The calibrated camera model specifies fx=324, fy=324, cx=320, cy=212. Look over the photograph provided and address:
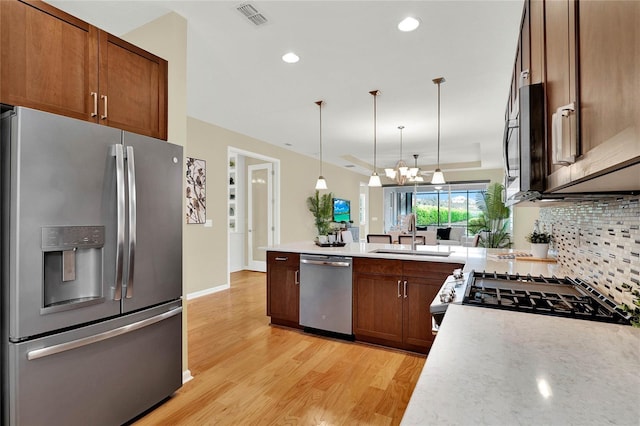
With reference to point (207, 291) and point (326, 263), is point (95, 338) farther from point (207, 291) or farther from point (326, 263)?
point (207, 291)

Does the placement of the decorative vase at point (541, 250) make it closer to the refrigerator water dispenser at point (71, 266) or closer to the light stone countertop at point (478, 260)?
the light stone countertop at point (478, 260)

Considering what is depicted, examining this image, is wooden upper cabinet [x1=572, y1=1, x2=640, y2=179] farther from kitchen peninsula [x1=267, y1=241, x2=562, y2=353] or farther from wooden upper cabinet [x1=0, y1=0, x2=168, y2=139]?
wooden upper cabinet [x1=0, y1=0, x2=168, y2=139]

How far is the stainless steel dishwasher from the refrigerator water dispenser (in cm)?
184

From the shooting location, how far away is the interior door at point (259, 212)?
664 centimetres

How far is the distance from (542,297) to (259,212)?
19.4 feet

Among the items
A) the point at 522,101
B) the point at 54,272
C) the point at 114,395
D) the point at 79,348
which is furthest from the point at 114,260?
the point at 522,101

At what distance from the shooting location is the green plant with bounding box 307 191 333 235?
7.45 meters

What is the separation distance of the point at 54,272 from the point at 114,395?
28.9 inches

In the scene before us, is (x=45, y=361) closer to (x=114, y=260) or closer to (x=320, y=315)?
(x=114, y=260)

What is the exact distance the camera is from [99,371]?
1.67 meters

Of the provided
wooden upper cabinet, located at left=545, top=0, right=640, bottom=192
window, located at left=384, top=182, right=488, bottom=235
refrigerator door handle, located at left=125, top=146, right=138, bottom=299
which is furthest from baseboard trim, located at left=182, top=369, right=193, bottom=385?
window, located at left=384, top=182, right=488, bottom=235

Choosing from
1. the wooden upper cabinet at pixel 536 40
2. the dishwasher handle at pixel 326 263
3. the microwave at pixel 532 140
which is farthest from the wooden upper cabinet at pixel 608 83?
the dishwasher handle at pixel 326 263

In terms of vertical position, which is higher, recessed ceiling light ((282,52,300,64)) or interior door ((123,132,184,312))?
recessed ceiling light ((282,52,300,64))

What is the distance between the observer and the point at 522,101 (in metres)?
0.98
